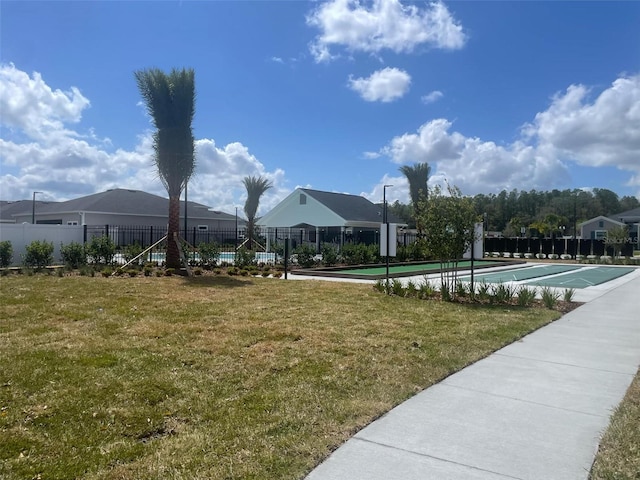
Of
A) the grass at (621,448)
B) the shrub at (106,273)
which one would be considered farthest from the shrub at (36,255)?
the grass at (621,448)

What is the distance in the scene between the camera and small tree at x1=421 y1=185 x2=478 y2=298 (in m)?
12.0

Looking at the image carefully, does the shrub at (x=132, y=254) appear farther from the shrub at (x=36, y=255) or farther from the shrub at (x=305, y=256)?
the shrub at (x=305, y=256)

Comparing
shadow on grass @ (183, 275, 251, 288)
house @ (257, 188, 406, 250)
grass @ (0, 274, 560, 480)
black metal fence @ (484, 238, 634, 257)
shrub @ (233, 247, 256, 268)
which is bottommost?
grass @ (0, 274, 560, 480)

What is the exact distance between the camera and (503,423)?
4.08 metres

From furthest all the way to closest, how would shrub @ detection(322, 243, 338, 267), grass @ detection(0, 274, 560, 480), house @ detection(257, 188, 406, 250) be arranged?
house @ detection(257, 188, 406, 250), shrub @ detection(322, 243, 338, 267), grass @ detection(0, 274, 560, 480)

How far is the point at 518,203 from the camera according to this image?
3905 inches

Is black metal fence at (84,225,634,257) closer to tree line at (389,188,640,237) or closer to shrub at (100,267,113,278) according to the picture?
shrub at (100,267,113,278)

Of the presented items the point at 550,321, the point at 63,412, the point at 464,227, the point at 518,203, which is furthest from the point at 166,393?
the point at 518,203

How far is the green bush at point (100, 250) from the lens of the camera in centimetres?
1849

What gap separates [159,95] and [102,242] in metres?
6.21

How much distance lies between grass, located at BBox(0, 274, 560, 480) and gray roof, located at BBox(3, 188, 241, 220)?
91.4 ft

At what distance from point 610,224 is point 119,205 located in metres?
60.2

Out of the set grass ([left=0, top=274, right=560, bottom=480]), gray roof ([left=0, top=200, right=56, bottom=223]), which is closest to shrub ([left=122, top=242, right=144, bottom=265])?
grass ([left=0, top=274, right=560, bottom=480])

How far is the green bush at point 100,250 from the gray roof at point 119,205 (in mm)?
18248
